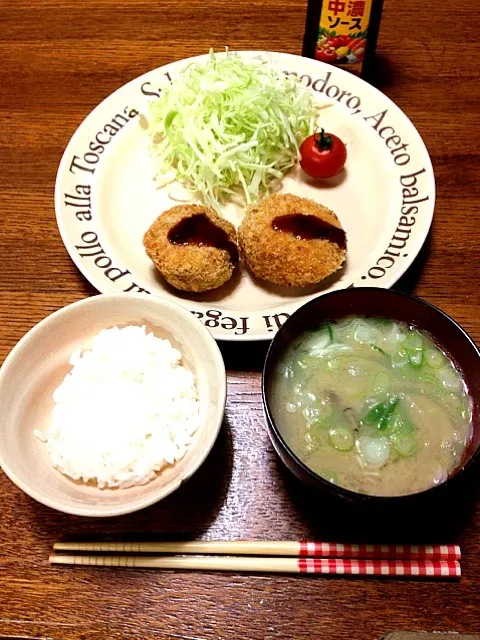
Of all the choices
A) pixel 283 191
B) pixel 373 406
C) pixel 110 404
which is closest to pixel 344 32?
pixel 283 191

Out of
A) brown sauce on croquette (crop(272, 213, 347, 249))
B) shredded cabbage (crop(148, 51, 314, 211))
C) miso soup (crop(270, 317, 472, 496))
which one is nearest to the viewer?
miso soup (crop(270, 317, 472, 496))

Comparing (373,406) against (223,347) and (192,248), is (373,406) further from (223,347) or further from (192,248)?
(192,248)

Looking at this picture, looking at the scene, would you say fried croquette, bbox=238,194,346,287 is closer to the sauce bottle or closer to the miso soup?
the miso soup

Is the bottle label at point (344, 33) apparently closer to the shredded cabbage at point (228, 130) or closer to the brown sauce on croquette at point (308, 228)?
the shredded cabbage at point (228, 130)

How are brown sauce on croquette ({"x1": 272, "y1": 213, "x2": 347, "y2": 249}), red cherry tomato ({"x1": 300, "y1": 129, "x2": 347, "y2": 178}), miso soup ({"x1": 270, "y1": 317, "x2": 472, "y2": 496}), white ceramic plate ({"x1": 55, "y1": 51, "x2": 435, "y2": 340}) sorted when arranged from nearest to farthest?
miso soup ({"x1": 270, "y1": 317, "x2": 472, "y2": 496})
white ceramic plate ({"x1": 55, "y1": 51, "x2": 435, "y2": 340})
brown sauce on croquette ({"x1": 272, "y1": 213, "x2": 347, "y2": 249})
red cherry tomato ({"x1": 300, "y1": 129, "x2": 347, "y2": 178})

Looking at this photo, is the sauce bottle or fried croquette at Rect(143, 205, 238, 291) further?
the sauce bottle

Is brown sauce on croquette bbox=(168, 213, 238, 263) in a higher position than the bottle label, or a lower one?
lower

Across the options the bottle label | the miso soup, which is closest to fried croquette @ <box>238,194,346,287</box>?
the miso soup
